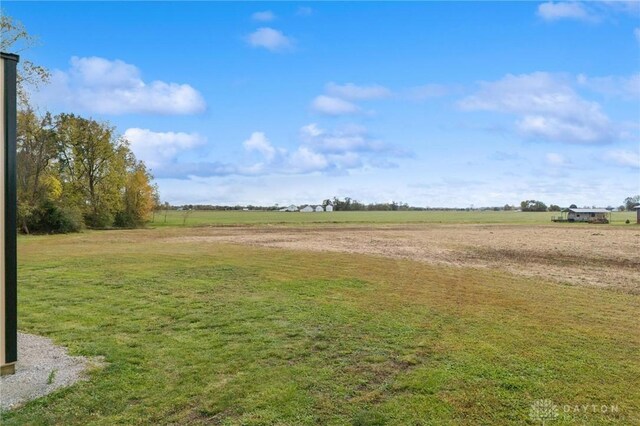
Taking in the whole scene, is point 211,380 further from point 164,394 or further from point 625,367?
point 625,367

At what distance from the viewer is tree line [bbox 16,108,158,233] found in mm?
34750

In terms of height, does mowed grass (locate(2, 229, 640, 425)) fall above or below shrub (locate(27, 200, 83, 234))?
below

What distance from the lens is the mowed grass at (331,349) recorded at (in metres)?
4.48

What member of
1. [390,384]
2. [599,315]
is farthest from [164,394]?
[599,315]

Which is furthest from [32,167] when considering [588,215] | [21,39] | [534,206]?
[534,206]

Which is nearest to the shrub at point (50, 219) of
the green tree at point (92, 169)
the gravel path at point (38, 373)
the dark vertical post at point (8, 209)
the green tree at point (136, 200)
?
the green tree at point (92, 169)

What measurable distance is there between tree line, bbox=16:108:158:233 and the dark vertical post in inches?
1270

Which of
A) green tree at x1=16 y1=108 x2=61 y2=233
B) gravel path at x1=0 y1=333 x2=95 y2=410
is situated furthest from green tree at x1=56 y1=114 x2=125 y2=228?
gravel path at x1=0 y1=333 x2=95 y2=410

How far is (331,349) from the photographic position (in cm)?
639

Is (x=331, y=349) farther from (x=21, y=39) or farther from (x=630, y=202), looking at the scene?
(x=630, y=202)

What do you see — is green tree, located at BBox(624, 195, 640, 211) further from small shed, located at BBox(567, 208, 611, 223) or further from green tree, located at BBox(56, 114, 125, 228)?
green tree, located at BBox(56, 114, 125, 228)

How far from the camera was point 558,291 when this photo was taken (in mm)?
11570

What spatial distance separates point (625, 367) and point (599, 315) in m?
3.38

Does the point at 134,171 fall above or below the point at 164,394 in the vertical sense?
above
